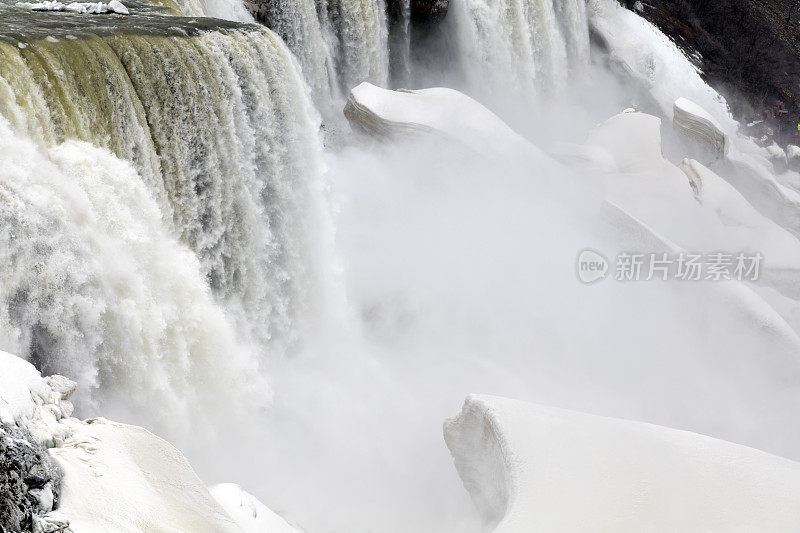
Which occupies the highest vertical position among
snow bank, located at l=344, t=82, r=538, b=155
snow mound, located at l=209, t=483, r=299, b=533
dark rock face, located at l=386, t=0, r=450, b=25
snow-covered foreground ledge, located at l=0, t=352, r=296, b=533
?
dark rock face, located at l=386, t=0, r=450, b=25

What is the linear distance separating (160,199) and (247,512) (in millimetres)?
2645

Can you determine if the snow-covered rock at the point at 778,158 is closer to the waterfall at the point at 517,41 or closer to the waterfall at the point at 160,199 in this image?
the waterfall at the point at 517,41

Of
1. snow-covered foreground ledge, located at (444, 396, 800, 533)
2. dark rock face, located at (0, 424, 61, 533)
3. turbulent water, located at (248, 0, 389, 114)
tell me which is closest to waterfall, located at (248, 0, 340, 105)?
turbulent water, located at (248, 0, 389, 114)

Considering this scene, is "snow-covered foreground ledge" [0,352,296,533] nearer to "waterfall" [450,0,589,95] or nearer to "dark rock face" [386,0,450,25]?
"dark rock face" [386,0,450,25]

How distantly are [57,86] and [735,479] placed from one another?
4.70 meters

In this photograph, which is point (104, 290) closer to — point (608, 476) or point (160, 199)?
point (160, 199)

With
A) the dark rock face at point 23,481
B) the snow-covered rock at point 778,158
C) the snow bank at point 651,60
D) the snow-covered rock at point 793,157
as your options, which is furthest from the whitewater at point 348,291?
the snow bank at point 651,60

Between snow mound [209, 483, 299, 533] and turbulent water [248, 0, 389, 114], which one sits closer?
snow mound [209, 483, 299, 533]

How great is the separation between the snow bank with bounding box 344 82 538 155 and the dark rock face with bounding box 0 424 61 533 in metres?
6.93

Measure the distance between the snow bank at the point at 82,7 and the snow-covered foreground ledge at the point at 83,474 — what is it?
14.0ft

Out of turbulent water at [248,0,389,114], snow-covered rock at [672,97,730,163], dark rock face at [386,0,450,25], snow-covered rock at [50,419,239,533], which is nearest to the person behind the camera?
snow-covered rock at [50,419,239,533]

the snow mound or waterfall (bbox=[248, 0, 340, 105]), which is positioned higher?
waterfall (bbox=[248, 0, 340, 105])

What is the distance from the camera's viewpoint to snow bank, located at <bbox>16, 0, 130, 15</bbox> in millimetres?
6680

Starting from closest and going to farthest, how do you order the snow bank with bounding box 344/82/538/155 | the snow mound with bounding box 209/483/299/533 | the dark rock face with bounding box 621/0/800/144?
the snow mound with bounding box 209/483/299/533, the snow bank with bounding box 344/82/538/155, the dark rock face with bounding box 621/0/800/144
